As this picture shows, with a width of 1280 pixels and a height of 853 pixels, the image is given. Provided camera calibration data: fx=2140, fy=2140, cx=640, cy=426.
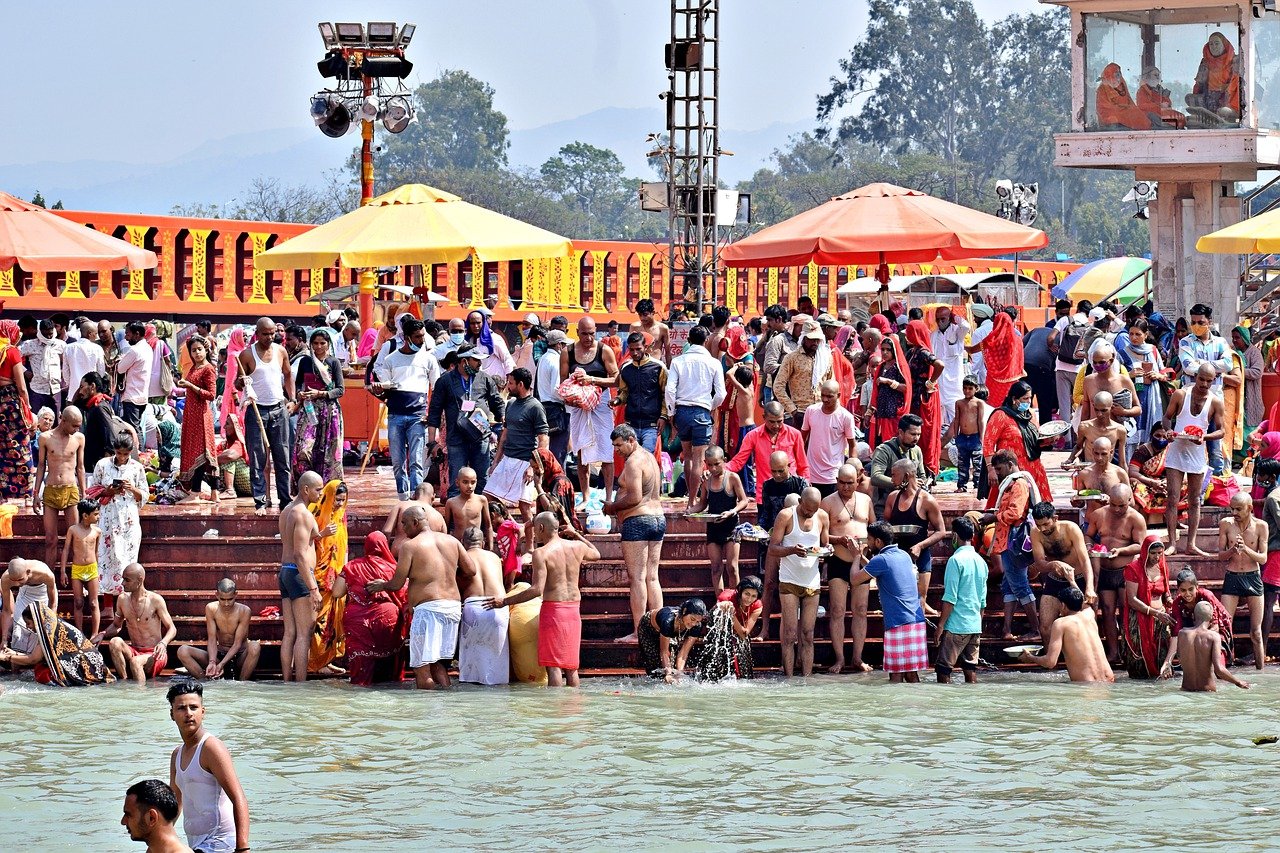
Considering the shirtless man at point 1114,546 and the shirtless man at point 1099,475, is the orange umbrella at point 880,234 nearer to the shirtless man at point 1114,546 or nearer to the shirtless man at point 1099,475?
the shirtless man at point 1099,475

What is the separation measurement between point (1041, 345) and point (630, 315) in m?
12.2

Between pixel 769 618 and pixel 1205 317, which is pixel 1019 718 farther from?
pixel 1205 317

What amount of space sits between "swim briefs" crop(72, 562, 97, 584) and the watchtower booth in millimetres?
13738

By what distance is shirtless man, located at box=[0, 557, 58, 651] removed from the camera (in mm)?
13766

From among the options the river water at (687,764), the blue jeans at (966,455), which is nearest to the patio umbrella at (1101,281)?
the blue jeans at (966,455)

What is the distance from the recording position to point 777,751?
40.3 feet

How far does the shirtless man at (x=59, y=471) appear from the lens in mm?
14672

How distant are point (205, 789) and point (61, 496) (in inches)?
269

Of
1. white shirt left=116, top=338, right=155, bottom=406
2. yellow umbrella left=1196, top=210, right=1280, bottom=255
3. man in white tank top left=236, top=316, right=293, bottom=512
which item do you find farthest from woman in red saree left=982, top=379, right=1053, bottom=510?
white shirt left=116, top=338, right=155, bottom=406

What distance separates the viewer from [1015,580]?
46.9ft

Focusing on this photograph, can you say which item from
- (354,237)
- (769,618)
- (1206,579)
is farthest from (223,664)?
(1206,579)

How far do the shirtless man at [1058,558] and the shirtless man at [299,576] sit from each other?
4.60 metres

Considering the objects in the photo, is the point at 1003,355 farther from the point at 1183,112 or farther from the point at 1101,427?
the point at 1183,112

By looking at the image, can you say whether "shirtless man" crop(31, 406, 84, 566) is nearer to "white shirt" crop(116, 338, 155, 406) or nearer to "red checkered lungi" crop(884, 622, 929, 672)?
"white shirt" crop(116, 338, 155, 406)
